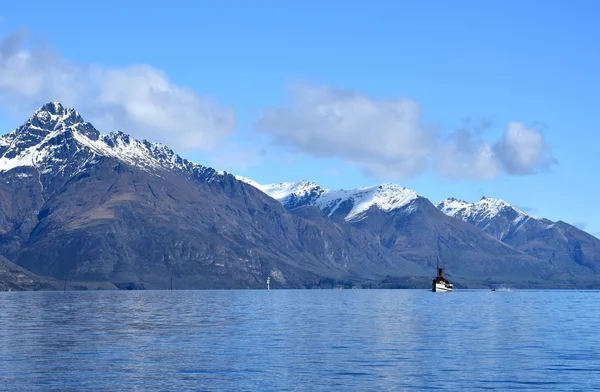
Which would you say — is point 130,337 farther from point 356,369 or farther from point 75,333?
point 356,369

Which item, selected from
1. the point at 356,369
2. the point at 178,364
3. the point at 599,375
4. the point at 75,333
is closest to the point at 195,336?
the point at 75,333

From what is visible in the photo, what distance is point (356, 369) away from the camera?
10538cm

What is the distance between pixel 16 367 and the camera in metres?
106

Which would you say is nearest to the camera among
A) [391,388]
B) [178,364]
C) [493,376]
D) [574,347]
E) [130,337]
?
[391,388]

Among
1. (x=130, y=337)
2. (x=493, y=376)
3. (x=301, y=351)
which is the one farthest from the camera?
(x=130, y=337)

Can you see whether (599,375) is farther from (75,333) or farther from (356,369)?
(75,333)

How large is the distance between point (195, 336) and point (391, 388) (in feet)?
223

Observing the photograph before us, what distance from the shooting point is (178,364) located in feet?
360

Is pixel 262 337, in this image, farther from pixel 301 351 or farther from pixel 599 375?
pixel 599 375

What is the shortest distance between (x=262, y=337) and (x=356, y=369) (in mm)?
48233

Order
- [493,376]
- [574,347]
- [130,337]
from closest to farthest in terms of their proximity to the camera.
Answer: [493,376] → [574,347] → [130,337]

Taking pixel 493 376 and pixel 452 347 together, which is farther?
pixel 452 347

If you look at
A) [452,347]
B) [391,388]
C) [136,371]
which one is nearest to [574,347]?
[452,347]

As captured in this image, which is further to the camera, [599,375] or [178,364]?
[178,364]
